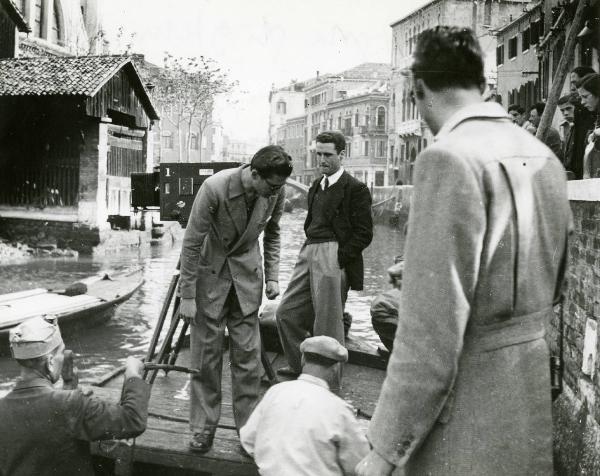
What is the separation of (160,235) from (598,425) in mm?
23209

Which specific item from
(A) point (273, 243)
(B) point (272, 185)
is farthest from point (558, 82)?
(B) point (272, 185)

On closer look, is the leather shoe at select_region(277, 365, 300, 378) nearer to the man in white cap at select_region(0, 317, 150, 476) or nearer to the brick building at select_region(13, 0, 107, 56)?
the man in white cap at select_region(0, 317, 150, 476)

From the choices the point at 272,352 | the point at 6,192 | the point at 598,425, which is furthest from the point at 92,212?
the point at 598,425

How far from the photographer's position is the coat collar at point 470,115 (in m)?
1.93

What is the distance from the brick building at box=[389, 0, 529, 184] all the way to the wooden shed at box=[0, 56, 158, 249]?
9506 mm

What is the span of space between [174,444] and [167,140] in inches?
2552

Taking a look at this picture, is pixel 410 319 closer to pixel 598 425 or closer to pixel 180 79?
pixel 598 425

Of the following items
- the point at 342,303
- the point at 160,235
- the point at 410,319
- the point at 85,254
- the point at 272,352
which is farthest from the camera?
the point at 160,235

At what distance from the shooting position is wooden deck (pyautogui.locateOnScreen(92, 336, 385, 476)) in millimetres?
4547

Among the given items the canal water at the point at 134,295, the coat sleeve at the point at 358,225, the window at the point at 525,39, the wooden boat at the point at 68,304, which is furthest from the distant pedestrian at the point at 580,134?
the window at the point at 525,39

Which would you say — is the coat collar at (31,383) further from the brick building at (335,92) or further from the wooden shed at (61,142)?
the brick building at (335,92)

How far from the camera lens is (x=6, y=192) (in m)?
23.2

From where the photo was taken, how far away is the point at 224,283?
481cm

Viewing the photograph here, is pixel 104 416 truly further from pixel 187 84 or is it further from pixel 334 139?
pixel 187 84
